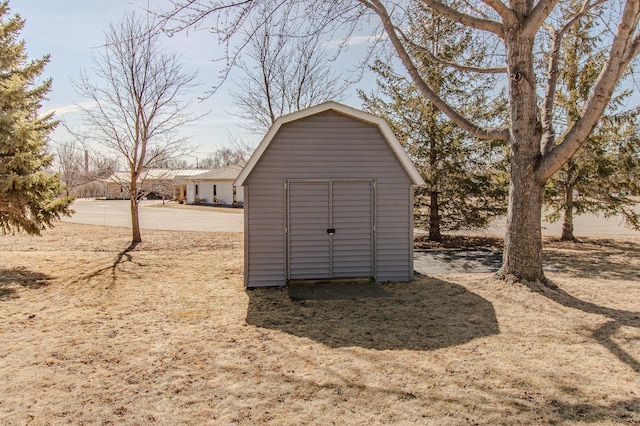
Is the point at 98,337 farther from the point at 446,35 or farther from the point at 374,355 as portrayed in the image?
the point at 446,35

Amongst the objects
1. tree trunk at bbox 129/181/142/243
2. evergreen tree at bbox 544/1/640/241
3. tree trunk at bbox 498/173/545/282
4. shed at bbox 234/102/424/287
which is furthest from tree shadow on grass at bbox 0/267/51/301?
evergreen tree at bbox 544/1/640/241

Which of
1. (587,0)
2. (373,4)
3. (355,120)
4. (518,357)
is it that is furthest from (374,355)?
(587,0)

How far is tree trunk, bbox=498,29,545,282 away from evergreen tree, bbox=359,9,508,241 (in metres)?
5.77

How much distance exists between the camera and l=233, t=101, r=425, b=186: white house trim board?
7.07 m

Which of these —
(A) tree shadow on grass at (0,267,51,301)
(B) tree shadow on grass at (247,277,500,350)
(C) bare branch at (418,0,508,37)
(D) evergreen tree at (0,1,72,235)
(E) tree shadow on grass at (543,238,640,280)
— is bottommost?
(B) tree shadow on grass at (247,277,500,350)

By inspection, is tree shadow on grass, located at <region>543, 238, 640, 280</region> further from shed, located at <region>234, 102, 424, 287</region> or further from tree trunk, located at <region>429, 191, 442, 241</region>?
shed, located at <region>234, 102, 424, 287</region>

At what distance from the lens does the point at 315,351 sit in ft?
14.5

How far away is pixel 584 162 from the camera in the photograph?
12.1 metres

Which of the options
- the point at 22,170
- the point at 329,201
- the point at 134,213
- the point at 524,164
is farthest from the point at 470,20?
the point at 134,213

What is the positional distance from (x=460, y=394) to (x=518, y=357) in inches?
48.7

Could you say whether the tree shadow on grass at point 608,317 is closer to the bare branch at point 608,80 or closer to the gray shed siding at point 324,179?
the bare branch at point 608,80

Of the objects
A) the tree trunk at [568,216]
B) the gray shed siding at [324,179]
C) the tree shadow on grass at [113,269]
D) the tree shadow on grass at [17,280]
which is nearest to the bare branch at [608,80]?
the gray shed siding at [324,179]

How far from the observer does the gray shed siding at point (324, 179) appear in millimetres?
7348

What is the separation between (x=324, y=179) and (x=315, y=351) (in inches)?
151
